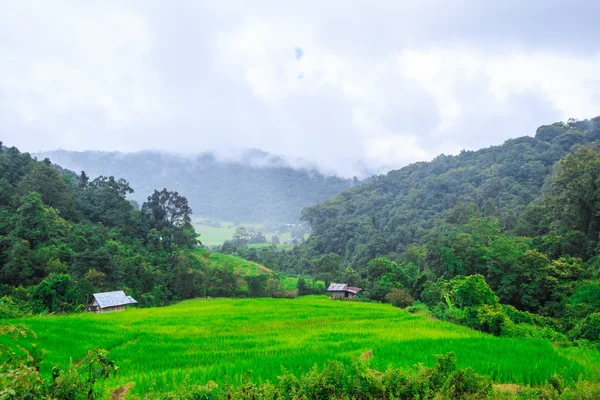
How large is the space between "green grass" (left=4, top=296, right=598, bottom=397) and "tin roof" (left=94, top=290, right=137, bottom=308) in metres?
11.7

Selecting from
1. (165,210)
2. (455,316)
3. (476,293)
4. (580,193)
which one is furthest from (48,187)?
(580,193)

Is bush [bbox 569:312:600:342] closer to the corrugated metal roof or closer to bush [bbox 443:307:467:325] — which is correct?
bush [bbox 443:307:467:325]

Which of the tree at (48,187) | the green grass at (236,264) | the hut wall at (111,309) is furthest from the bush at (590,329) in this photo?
the tree at (48,187)

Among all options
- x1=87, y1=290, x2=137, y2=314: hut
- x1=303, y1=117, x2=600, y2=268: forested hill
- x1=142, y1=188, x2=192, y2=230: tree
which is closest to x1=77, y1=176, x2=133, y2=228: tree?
x1=142, y1=188, x2=192, y2=230: tree

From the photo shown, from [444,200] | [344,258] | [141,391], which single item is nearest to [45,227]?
[141,391]

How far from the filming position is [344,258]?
208 feet

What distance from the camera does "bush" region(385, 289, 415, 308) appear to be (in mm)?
31781

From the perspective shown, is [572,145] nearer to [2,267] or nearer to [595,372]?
[595,372]

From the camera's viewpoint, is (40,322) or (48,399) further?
(40,322)

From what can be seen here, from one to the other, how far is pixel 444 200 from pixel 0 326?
67214 millimetres

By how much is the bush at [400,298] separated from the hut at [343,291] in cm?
789

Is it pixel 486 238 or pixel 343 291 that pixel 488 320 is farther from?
pixel 343 291

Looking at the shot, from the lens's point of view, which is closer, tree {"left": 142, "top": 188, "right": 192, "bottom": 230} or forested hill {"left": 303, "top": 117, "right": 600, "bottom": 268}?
tree {"left": 142, "top": 188, "right": 192, "bottom": 230}

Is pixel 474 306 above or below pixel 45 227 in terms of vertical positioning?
below
